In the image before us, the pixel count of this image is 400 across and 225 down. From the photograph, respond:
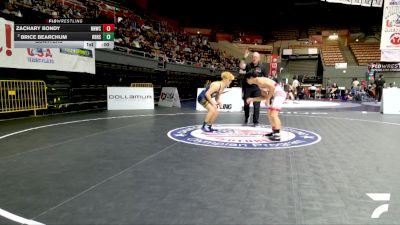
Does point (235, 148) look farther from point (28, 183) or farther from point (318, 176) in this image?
point (28, 183)

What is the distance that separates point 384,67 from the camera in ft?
97.3

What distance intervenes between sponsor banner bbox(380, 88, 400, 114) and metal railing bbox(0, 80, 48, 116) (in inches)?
503

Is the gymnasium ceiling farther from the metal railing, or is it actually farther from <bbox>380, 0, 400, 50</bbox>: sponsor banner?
<bbox>380, 0, 400, 50</bbox>: sponsor banner

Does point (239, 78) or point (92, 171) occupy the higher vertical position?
point (239, 78)

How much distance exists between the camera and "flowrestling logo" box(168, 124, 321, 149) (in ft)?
18.5

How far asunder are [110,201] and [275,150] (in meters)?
3.10

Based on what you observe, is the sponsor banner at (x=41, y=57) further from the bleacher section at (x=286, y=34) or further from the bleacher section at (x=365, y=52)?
the bleacher section at (x=286, y=34)

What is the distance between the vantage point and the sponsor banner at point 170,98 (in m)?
A: 15.2

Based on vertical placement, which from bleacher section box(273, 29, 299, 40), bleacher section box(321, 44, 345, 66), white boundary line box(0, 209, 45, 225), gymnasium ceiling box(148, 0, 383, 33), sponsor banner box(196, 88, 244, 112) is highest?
gymnasium ceiling box(148, 0, 383, 33)

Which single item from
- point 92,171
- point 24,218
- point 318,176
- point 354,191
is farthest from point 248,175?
point 24,218

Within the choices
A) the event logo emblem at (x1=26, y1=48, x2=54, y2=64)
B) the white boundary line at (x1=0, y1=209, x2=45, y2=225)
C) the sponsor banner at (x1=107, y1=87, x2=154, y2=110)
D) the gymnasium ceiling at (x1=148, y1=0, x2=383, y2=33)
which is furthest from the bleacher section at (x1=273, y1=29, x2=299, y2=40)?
the white boundary line at (x1=0, y1=209, x2=45, y2=225)

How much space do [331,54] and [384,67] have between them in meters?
6.67

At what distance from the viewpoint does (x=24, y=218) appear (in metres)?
2.58

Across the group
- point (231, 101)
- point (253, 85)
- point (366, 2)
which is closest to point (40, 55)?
point (231, 101)
